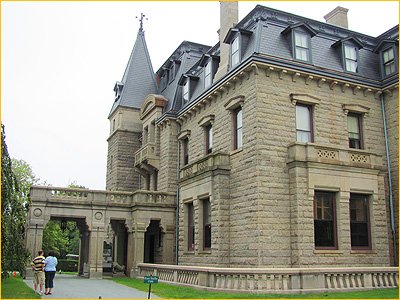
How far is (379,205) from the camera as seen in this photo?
71.2 ft

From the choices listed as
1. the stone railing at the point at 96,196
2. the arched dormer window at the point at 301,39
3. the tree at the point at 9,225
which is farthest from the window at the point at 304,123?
the tree at the point at 9,225

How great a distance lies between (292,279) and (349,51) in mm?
12987

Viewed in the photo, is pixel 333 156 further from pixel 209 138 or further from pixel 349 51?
pixel 209 138

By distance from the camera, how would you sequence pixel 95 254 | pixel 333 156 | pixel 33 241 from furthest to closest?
pixel 95 254 < pixel 33 241 < pixel 333 156

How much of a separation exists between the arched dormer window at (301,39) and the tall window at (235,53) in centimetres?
238

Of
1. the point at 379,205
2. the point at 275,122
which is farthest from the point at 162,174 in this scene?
the point at 379,205

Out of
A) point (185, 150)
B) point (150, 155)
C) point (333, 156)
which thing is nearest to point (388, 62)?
point (333, 156)

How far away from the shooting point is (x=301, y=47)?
22344mm

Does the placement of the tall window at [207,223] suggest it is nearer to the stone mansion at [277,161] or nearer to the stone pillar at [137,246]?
the stone mansion at [277,161]

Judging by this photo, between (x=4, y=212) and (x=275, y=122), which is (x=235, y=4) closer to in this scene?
(x=275, y=122)

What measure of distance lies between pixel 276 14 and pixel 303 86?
4610 millimetres

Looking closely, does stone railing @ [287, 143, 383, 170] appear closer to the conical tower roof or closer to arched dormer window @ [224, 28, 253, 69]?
arched dormer window @ [224, 28, 253, 69]

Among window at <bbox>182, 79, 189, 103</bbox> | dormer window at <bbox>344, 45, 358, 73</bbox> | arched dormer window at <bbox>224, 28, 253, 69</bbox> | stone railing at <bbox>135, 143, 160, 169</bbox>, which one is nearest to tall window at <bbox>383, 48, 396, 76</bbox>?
dormer window at <bbox>344, 45, 358, 73</bbox>

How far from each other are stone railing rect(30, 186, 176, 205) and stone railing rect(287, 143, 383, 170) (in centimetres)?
1000
